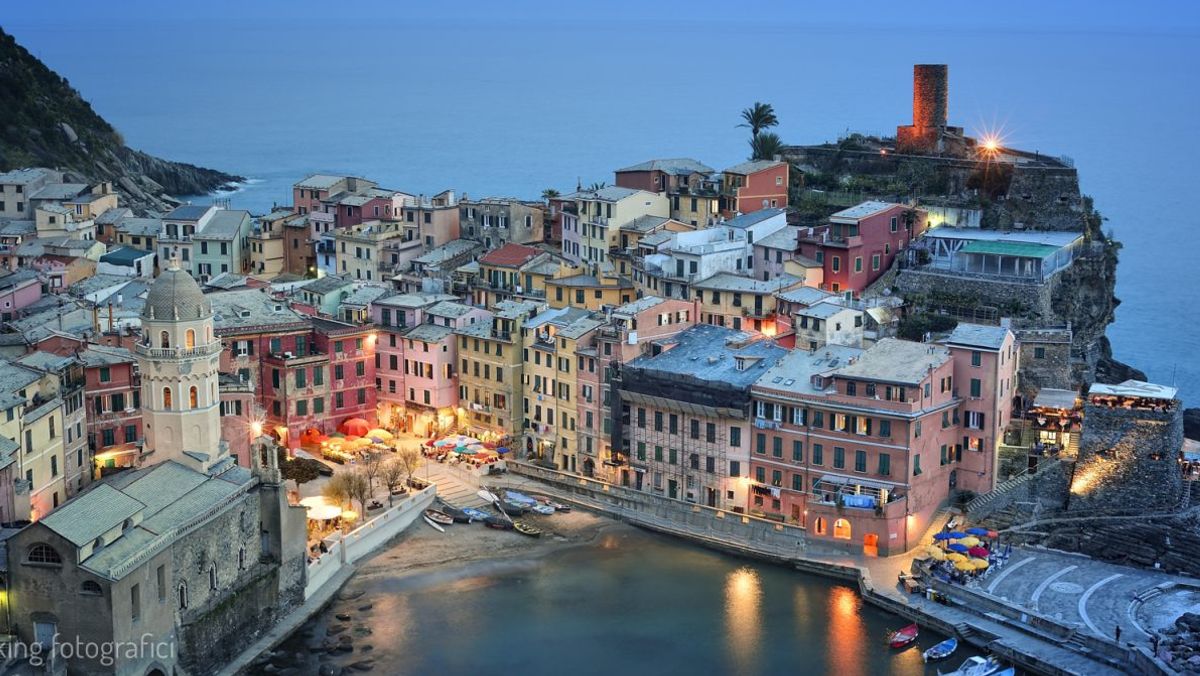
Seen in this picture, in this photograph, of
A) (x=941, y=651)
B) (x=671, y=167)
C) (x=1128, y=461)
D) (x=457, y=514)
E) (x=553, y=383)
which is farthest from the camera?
(x=671, y=167)

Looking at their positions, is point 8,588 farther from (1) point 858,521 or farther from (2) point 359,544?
(1) point 858,521

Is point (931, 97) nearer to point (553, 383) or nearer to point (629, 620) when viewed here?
point (553, 383)

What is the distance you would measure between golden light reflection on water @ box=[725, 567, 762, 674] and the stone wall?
14.0m

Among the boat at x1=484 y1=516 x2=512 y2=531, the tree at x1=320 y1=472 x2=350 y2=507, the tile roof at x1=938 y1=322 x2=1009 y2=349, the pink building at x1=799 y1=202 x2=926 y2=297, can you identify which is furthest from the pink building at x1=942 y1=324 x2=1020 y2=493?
the tree at x1=320 y1=472 x2=350 y2=507

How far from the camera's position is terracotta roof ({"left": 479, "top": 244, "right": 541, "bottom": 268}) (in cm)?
9090

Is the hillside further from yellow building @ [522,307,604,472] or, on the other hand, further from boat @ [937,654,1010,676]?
boat @ [937,654,1010,676]

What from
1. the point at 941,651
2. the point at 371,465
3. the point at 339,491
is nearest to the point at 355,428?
the point at 371,465

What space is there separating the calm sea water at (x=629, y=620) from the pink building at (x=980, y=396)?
9.19 m

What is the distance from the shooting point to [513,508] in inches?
2931

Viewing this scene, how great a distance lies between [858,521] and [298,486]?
24.1 meters

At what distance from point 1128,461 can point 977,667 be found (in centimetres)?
1584

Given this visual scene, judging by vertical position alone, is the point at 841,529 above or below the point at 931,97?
below

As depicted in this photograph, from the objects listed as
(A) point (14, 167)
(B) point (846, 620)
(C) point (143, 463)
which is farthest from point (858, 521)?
(A) point (14, 167)

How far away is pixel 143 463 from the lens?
204 ft
